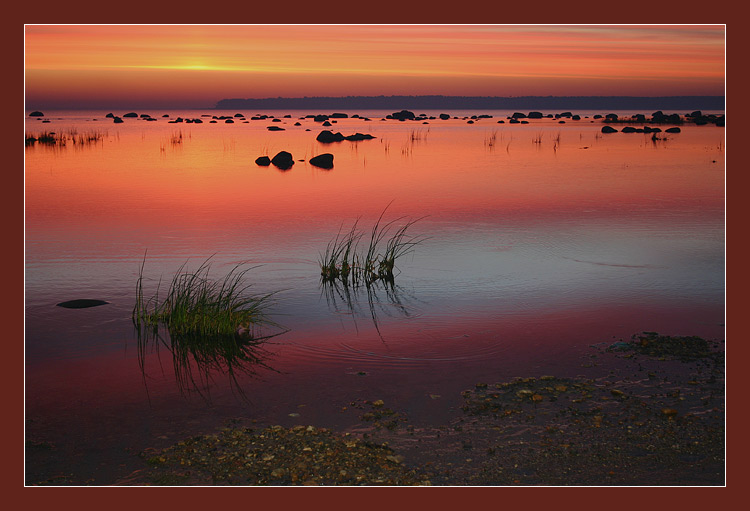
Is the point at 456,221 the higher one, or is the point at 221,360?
the point at 456,221

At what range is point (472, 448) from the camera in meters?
6.25

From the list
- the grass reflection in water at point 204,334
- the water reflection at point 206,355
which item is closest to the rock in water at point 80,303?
the grass reflection in water at point 204,334

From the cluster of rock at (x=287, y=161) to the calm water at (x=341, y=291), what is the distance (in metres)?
3.40

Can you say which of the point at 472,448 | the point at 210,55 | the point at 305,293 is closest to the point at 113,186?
the point at 210,55

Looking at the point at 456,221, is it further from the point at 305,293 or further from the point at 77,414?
the point at 77,414

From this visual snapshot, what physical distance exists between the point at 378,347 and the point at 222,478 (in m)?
3.44

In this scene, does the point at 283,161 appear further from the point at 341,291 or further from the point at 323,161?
the point at 341,291

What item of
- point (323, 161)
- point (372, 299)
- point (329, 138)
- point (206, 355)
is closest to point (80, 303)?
point (206, 355)

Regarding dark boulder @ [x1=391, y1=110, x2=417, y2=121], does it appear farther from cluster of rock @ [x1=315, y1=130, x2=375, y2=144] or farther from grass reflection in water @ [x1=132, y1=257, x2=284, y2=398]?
grass reflection in water @ [x1=132, y1=257, x2=284, y2=398]

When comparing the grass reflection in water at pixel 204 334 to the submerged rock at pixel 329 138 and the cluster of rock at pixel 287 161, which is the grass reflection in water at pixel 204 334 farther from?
the submerged rock at pixel 329 138

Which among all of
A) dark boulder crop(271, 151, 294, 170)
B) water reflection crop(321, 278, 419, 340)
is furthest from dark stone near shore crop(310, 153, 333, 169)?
water reflection crop(321, 278, 419, 340)

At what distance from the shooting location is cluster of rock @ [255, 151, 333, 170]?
3156 centimetres

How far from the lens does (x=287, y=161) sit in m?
32.4

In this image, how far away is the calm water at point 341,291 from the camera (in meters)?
7.49
